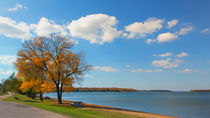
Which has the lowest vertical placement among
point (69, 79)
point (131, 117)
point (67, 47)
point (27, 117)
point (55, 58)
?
point (131, 117)

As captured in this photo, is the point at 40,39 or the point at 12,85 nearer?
the point at 40,39

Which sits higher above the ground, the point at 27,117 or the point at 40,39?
the point at 40,39

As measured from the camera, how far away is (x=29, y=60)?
28.3 metres

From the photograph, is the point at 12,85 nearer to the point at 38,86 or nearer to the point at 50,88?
the point at 38,86

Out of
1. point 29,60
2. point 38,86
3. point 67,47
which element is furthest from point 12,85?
point 67,47

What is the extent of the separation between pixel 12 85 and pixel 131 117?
30346 millimetres

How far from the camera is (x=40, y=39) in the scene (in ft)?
95.4

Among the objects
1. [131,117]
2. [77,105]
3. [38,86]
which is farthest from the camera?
[38,86]

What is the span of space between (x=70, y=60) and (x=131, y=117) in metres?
15.4

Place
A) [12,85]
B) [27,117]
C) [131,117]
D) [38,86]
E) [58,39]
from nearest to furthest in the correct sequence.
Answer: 1. [27,117]
2. [131,117]
3. [58,39]
4. [38,86]
5. [12,85]

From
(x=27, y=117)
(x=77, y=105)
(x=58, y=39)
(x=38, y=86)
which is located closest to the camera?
(x=27, y=117)

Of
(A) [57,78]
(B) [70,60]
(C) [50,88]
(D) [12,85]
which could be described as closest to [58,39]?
(B) [70,60]

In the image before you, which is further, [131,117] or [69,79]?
[69,79]

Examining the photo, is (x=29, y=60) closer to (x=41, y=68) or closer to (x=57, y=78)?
(x=41, y=68)
